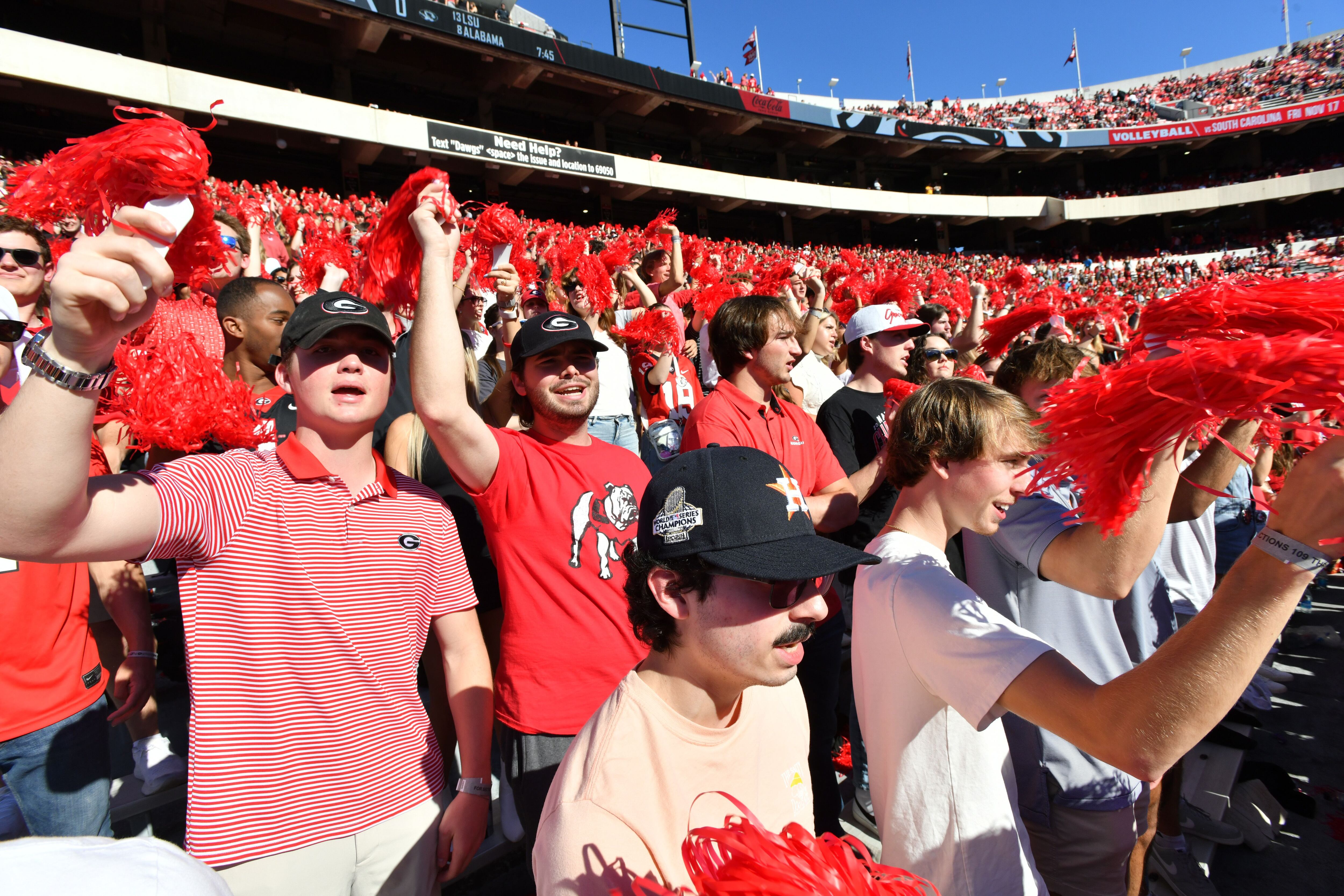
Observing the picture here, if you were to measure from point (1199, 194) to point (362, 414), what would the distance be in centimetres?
4825

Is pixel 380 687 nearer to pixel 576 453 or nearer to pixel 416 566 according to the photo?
pixel 416 566

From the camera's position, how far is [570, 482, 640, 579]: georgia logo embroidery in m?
2.24

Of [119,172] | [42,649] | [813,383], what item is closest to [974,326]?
[813,383]

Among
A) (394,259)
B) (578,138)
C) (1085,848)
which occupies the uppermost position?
(578,138)

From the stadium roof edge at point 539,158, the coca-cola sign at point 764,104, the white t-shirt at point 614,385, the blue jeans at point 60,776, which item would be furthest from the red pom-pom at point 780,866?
the coca-cola sign at point 764,104

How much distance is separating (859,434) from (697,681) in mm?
2787

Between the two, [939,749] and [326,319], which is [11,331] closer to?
[326,319]

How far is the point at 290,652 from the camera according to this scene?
1.69m

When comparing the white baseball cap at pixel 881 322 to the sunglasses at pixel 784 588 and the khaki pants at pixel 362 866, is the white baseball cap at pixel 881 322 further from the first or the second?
the khaki pants at pixel 362 866

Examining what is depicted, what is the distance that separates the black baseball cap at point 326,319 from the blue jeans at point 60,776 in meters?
1.44

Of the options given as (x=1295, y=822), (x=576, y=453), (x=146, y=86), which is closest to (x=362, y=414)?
(x=576, y=453)

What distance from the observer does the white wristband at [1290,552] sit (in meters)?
0.99

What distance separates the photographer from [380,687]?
180 centimetres

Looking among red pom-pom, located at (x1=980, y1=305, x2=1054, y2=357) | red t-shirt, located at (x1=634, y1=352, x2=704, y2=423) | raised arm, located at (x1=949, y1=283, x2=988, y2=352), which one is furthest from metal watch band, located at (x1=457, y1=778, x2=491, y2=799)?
raised arm, located at (x1=949, y1=283, x2=988, y2=352)
